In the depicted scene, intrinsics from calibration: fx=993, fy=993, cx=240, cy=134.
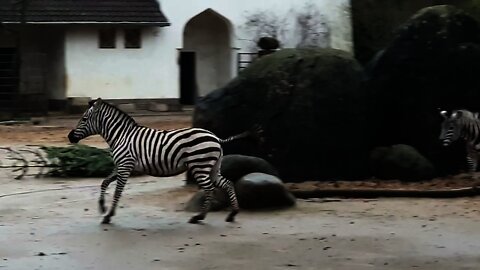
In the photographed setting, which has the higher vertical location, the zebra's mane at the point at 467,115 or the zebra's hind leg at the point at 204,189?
the zebra's mane at the point at 467,115

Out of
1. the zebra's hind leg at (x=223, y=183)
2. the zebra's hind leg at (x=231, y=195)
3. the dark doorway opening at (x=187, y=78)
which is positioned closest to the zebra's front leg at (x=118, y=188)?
the zebra's hind leg at (x=223, y=183)

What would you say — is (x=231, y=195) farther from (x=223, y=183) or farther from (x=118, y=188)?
(x=118, y=188)

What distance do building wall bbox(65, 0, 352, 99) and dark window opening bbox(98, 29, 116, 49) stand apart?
0.19m

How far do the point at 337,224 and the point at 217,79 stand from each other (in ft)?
98.5

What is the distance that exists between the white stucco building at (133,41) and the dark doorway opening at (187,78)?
0.41m

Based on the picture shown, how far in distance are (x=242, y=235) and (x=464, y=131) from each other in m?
6.22

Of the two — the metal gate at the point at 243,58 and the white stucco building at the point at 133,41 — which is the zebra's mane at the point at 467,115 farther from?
the metal gate at the point at 243,58

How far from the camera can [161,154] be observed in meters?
13.1

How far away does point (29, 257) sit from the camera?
413 inches

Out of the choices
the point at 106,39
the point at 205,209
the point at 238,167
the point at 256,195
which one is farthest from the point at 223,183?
the point at 106,39

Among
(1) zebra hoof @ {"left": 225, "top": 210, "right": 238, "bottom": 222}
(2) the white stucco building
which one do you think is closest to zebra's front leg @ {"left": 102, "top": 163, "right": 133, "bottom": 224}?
(1) zebra hoof @ {"left": 225, "top": 210, "right": 238, "bottom": 222}

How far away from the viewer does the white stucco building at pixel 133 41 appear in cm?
→ 3853

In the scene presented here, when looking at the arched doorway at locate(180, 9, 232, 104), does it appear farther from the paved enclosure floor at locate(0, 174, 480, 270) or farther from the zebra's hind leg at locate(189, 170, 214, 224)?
the zebra's hind leg at locate(189, 170, 214, 224)

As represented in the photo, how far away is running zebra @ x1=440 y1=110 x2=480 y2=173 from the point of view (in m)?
16.5
